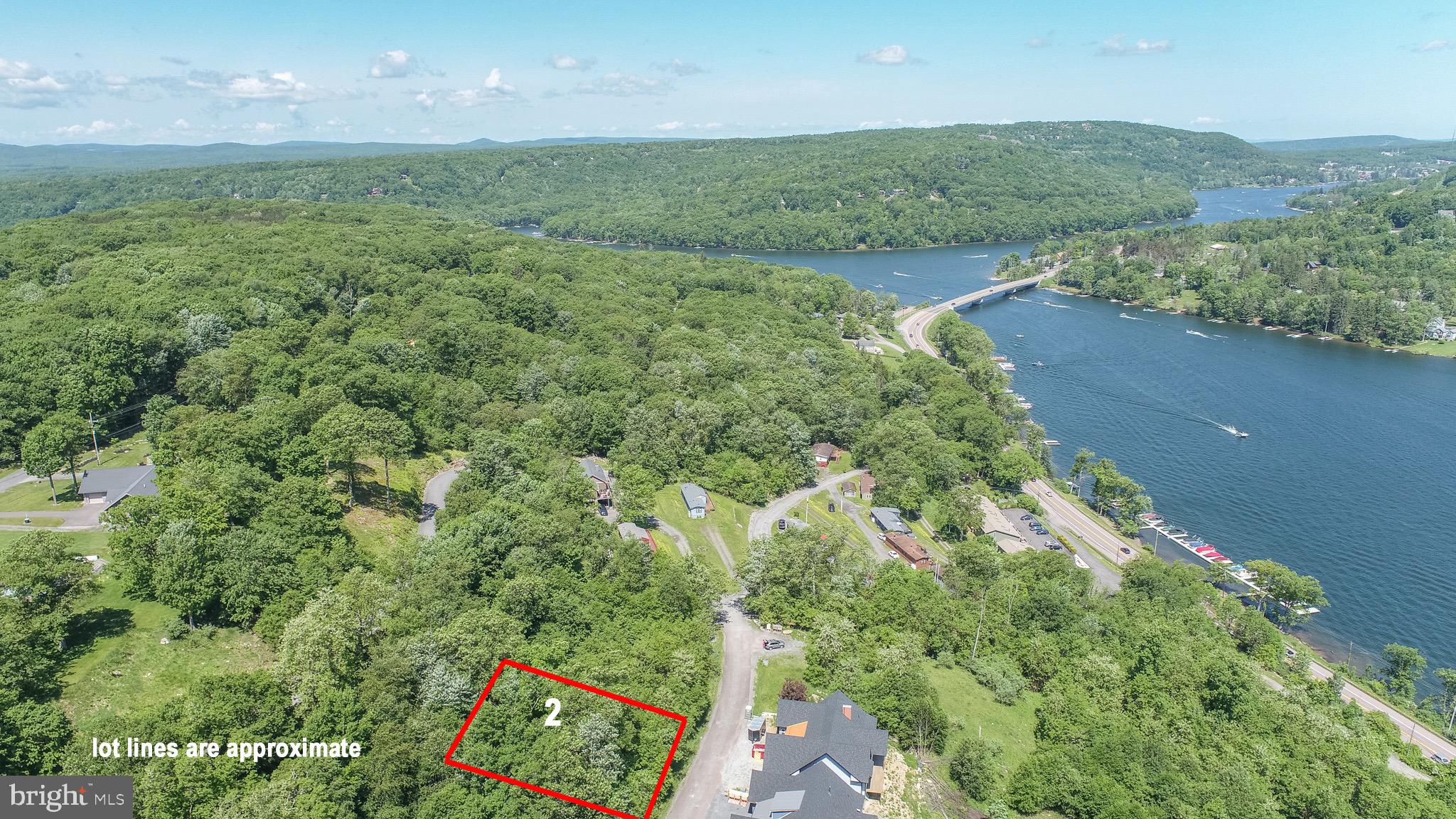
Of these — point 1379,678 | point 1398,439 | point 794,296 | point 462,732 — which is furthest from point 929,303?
point 462,732

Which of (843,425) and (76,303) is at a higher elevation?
(76,303)

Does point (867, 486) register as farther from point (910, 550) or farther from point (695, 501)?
point (695, 501)

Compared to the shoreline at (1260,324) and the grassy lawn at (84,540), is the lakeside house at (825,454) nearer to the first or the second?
the grassy lawn at (84,540)

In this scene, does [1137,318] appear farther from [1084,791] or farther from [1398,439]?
[1084,791]

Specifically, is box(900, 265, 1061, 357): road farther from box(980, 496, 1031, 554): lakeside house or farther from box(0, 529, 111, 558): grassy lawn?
box(0, 529, 111, 558): grassy lawn

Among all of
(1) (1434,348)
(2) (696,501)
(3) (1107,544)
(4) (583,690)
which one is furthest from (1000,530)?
(1) (1434,348)

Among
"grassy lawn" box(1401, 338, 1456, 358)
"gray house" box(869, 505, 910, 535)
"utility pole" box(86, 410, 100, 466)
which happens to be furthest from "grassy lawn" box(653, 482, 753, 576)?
"grassy lawn" box(1401, 338, 1456, 358)
